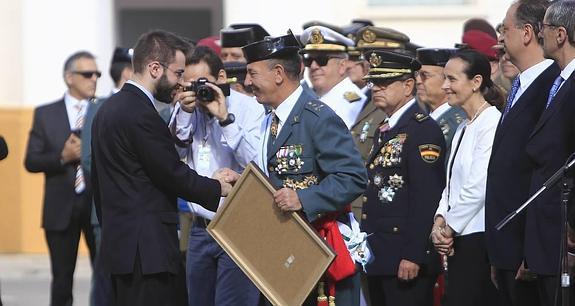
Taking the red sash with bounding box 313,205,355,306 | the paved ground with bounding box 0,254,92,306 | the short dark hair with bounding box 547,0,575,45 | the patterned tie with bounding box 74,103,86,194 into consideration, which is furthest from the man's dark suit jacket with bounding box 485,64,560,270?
the paved ground with bounding box 0,254,92,306

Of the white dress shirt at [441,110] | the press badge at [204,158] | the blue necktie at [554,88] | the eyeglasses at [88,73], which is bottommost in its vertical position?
the press badge at [204,158]

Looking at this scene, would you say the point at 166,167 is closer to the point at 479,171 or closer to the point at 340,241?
the point at 340,241

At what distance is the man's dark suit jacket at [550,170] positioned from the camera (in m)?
6.08

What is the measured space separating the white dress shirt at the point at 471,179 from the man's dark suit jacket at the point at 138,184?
1.45 metres

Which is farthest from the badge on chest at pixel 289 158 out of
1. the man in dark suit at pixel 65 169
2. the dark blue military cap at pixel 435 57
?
the man in dark suit at pixel 65 169

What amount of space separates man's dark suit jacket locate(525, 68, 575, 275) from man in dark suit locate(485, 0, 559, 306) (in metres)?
0.27

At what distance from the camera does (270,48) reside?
691 cm

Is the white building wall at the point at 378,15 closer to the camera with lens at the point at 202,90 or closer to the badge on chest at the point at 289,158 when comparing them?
the camera with lens at the point at 202,90

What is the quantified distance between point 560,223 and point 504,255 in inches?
19.9

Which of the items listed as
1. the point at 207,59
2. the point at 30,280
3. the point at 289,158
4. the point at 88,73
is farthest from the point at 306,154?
the point at 30,280

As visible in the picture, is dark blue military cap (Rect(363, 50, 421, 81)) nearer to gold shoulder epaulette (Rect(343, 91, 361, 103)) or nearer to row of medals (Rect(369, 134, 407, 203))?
row of medals (Rect(369, 134, 407, 203))

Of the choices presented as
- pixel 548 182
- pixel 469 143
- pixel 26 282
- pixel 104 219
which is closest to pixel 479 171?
pixel 469 143

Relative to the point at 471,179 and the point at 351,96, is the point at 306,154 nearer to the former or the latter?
the point at 471,179

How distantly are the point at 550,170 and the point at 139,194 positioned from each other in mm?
1922
